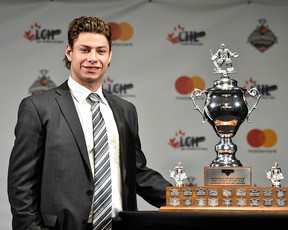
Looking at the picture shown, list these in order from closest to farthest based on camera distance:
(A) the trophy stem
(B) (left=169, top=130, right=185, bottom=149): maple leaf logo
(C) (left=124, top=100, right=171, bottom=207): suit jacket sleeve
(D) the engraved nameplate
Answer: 1. (D) the engraved nameplate
2. (A) the trophy stem
3. (C) (left=124, top=100, right=171, bottom=207): suit jacket sleeve
4. (B) (left=169, top=130, right=185, bottom=149): maple leaf logo

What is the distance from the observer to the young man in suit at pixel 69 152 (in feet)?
8.21

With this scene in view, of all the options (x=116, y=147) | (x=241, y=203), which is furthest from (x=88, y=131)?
(x=241, y=203)

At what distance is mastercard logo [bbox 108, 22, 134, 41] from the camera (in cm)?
464

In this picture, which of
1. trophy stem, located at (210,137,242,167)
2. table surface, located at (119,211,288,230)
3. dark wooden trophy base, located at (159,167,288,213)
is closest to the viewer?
table surface, located at (119,211,288,230)

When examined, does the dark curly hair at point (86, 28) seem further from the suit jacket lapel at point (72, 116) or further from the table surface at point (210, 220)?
the table surface at point (210, 220)

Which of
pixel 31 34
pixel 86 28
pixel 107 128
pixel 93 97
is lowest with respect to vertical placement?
pixel 107 128

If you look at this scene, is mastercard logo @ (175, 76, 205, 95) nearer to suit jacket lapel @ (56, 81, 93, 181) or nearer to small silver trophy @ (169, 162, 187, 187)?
suit jacket lapel @ (56, 81, 93, 181)

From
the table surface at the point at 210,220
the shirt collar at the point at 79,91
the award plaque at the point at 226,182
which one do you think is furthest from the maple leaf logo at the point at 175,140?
the table surface at the point at 210,220

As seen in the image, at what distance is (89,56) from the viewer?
260cm

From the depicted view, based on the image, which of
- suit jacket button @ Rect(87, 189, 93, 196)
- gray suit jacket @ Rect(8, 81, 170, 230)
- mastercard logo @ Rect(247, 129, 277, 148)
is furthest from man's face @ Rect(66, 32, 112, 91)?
mastercard logo @ Rect(247, 129, 277, 148)

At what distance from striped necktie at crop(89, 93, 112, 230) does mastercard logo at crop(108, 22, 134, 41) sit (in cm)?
209

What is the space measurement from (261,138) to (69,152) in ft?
7.61

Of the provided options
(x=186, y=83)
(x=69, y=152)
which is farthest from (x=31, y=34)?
(x=69, y=152)

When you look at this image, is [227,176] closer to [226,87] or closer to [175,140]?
[226,87]
